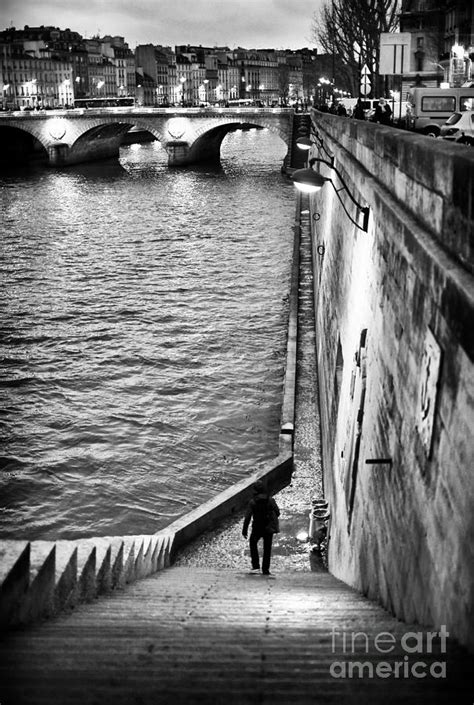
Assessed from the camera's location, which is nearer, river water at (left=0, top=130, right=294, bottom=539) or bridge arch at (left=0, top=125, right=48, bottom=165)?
river water at (left=0, top=130, right=294, bottom=539)

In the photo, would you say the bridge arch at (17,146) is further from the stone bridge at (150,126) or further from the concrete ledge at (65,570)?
the concrete ledge at (65,570)

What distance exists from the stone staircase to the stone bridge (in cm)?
5833

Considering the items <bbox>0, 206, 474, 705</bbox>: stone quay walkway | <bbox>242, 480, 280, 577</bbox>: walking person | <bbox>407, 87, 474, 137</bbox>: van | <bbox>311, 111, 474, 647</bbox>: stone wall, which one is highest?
<bbox>407, 87, 474, 137</bbox>: van

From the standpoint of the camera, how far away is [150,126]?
6525cm

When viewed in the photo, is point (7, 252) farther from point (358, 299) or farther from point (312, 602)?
point (312, 602)

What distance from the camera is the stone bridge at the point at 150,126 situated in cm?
6169

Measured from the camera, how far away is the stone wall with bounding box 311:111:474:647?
3641 millimetres

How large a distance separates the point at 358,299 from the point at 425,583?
4.49 metres

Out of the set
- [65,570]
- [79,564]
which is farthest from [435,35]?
[65,570]

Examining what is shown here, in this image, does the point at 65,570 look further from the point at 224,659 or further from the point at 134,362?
the point at 134,362

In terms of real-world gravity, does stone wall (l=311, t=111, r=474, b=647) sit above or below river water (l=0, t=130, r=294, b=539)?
above

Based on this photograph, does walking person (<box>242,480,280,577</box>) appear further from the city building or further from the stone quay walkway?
the city building

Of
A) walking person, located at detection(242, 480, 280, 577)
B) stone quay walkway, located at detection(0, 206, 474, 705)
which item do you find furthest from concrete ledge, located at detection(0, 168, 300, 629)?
walking person, located at detection(242, 480, 280, 577)

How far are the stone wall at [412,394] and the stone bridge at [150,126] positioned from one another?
55.2 m
